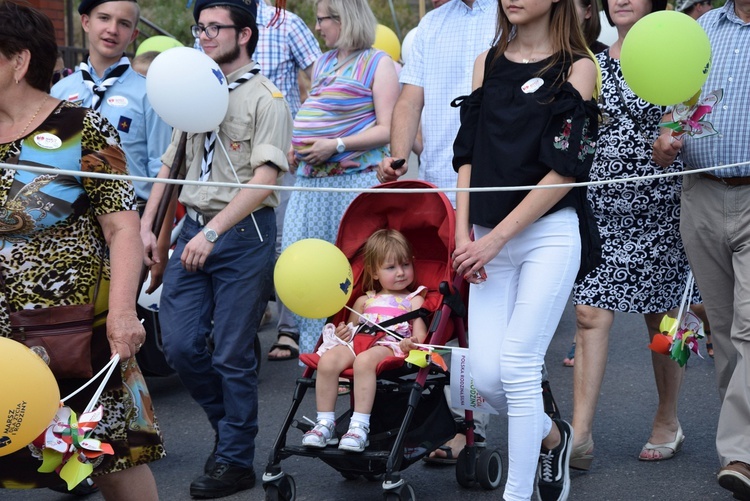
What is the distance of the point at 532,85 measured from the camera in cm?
389

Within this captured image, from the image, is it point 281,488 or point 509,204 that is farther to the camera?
point 281,488

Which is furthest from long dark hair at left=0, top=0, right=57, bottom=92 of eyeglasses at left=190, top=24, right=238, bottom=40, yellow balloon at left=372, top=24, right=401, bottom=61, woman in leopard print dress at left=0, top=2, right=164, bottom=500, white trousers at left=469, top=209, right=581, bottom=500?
yellow balloon at left=372, top=24, right=401, bottom=61

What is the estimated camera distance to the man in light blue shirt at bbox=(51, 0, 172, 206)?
5883 mm

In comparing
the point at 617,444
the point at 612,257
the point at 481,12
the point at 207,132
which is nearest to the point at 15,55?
the point at 207,132

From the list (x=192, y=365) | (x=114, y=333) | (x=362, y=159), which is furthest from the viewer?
(x=362, y=159)

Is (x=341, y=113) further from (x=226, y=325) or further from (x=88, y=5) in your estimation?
(x=226, y=325)

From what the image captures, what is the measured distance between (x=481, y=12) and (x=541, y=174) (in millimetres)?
1639

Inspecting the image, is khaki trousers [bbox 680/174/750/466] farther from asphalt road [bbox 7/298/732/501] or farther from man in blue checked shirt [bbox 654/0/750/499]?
asphalt road [bbox 7/298/732/501]

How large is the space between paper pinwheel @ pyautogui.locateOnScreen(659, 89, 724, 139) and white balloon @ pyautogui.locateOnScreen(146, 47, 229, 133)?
189 centimetres

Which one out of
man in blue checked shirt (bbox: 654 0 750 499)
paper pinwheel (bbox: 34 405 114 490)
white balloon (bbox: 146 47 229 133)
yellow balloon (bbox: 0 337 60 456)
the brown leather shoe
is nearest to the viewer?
yellow balloon (bbox: 0 337 60 456)

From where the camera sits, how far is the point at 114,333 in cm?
341

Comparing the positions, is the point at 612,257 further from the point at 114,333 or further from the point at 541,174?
the point at 114,333

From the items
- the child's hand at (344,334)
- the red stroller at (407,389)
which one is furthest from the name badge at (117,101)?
the child's hand at (344,334)

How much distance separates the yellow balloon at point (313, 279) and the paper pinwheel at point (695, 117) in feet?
4.81
